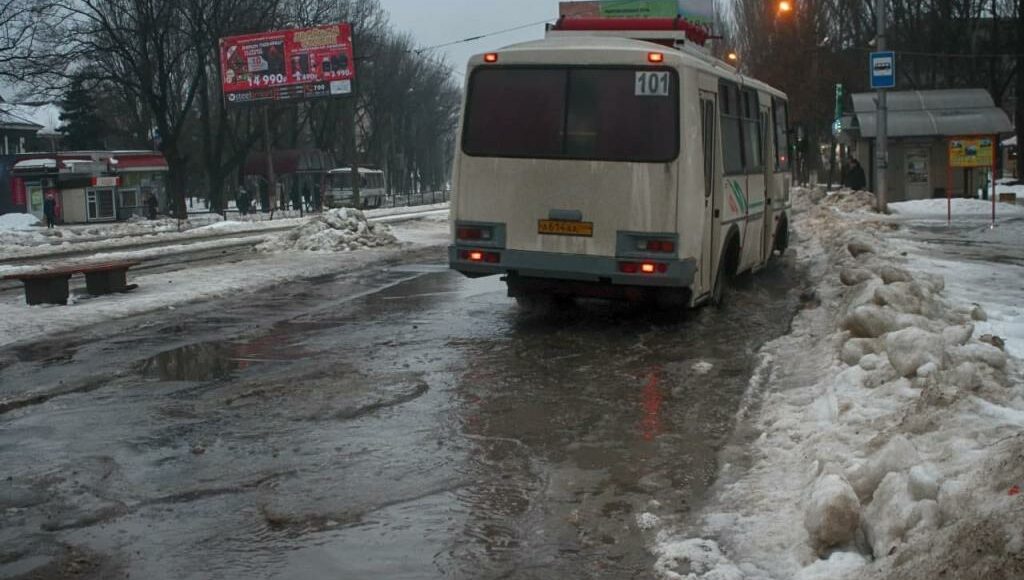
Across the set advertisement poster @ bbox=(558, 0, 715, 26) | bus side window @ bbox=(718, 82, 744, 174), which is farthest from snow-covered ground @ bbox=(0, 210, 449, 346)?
bus side window @ bbox=(718, 82, 744, 174)

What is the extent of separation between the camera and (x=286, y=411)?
26.3 feet

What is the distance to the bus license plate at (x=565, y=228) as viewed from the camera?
11195 millimetres

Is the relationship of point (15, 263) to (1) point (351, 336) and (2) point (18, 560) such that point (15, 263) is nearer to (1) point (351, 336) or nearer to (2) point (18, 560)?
(1) point (351, 336)

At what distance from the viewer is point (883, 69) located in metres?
28.8

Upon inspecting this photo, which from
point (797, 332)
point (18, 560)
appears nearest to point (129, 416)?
point (18, 560)

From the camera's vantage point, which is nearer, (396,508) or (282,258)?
(396,508)

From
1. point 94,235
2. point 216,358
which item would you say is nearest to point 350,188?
point 94,235

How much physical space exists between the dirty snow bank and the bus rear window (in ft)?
9.43

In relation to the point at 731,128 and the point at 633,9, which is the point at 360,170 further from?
the point at 731,128

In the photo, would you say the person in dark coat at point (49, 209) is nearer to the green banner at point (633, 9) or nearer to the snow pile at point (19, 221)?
the snow pile at point (19, 221)

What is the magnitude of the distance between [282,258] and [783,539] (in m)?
18.8

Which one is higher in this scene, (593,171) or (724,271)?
(593,171)

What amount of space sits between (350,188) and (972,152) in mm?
52934

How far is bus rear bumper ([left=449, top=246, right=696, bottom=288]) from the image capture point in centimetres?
1091
